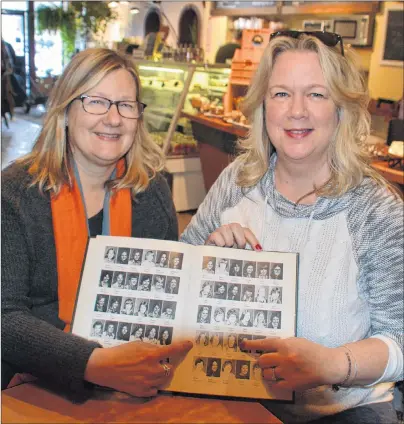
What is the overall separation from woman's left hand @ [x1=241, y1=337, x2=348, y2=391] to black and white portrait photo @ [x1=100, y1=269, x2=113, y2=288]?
356 mm

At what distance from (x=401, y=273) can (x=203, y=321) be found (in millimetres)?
556

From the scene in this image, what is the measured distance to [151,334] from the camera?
1.28 m

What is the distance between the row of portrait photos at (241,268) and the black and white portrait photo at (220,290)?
2cm

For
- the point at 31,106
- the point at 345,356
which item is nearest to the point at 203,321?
the point at 345,356

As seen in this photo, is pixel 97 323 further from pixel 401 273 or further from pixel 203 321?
pixel 401 273

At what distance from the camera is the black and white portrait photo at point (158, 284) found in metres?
1.30

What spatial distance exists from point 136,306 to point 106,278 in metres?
0.10

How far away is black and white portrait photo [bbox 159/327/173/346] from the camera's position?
1271 mm

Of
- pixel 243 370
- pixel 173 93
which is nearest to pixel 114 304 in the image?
pixel 243 370

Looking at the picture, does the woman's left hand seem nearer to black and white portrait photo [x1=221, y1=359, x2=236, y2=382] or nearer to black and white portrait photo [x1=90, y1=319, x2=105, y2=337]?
black and white portrait photo [x1=221, y1=359, x2=236, y2=382]

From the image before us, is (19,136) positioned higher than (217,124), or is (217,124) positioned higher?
(217,124)

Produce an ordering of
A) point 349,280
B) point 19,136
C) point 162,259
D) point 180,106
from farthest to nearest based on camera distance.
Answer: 1. point 19,136
2. point 180,106
3. point 349,280
4. point 162,259

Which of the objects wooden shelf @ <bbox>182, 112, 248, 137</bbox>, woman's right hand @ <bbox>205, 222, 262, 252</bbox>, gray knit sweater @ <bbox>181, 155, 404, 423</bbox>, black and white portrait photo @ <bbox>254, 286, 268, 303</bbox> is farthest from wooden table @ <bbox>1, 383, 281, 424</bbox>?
wooden shelf @ <bbox>182, 112, 248, 137</bbox>

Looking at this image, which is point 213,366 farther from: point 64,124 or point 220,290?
point 64,124
